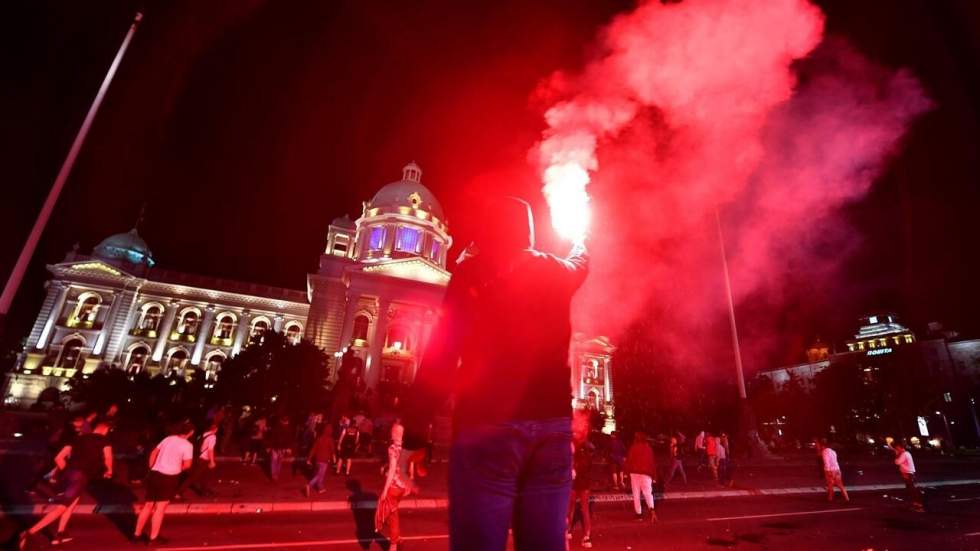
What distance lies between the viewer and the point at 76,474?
6770 millimetres

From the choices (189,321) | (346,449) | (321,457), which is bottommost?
(321,457)

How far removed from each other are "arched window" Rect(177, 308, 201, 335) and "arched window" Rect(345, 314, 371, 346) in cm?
2038

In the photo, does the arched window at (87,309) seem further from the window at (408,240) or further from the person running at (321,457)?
the person running at (321,457)

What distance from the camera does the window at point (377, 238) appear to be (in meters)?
52.8

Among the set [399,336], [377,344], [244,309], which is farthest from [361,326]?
[244,309]

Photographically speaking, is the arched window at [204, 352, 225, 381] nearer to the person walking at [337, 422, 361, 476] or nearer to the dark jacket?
the person walking at [337, 422, 361, 476]

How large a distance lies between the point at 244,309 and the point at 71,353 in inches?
630

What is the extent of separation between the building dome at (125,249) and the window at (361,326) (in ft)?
94.7

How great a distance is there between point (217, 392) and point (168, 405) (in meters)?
2.66

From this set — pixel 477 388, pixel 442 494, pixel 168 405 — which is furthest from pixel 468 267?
pixel 168 405

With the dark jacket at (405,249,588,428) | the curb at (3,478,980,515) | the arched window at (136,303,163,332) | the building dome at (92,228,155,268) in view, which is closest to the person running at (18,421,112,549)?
the curb at (3,478,980,515)

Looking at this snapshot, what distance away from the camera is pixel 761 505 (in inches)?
452

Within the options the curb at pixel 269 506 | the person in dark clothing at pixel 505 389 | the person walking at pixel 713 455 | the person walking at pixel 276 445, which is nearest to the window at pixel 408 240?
the person walking at pixel 276 445

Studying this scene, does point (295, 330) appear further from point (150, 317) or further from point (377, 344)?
point (377, 344)
